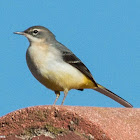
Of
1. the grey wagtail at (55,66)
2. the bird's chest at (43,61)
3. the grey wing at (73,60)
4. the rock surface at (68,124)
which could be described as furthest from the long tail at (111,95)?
the rock surface at (68,124)

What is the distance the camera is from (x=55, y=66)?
793cm

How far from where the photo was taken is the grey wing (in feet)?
27.2

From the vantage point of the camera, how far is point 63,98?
8234 millimetres

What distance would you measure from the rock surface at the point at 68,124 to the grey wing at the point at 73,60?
2.78m

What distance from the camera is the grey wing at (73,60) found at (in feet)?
27.2

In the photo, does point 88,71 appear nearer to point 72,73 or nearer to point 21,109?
point 72,73

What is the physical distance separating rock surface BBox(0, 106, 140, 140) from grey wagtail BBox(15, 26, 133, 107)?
8.09ft

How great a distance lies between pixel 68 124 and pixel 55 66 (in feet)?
10.1

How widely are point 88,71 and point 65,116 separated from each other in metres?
3.91

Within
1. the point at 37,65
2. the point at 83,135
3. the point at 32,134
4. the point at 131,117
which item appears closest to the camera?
the point at 83,135

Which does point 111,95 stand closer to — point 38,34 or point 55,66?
point 55,66

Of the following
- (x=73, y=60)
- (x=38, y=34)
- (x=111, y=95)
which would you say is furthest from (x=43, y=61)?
(x=111, y=95)

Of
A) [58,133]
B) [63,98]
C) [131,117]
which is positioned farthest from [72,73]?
[58,133]

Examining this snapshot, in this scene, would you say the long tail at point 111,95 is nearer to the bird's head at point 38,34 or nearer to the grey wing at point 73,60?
the grey wing at point 73,60
